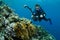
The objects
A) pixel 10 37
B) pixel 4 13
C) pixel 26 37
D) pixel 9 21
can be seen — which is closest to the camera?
pixel 10 37

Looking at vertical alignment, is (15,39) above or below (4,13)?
below

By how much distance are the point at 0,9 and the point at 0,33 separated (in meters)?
2.11

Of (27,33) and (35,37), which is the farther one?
(35,37)

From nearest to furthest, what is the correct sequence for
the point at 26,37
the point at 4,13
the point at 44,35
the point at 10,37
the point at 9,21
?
the point at 10,37 < the point at 26,37 < the point at 9,21 < the point at 4,13 < the point at 44,35

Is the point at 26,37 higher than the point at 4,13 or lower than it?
lower

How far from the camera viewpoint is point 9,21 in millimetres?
6680

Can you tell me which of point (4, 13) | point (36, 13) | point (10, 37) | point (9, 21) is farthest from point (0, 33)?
point (36, 13)

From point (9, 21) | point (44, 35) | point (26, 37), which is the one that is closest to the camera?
point (26, 37)

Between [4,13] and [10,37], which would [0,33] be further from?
[4,13]

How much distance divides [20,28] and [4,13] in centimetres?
165

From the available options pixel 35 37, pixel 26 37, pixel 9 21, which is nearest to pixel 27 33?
pixel 26 37

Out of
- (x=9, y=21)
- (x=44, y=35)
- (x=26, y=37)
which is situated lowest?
(x=44, y=35)

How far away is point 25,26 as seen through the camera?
261 inches

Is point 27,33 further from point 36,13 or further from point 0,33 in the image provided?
point 36,13
